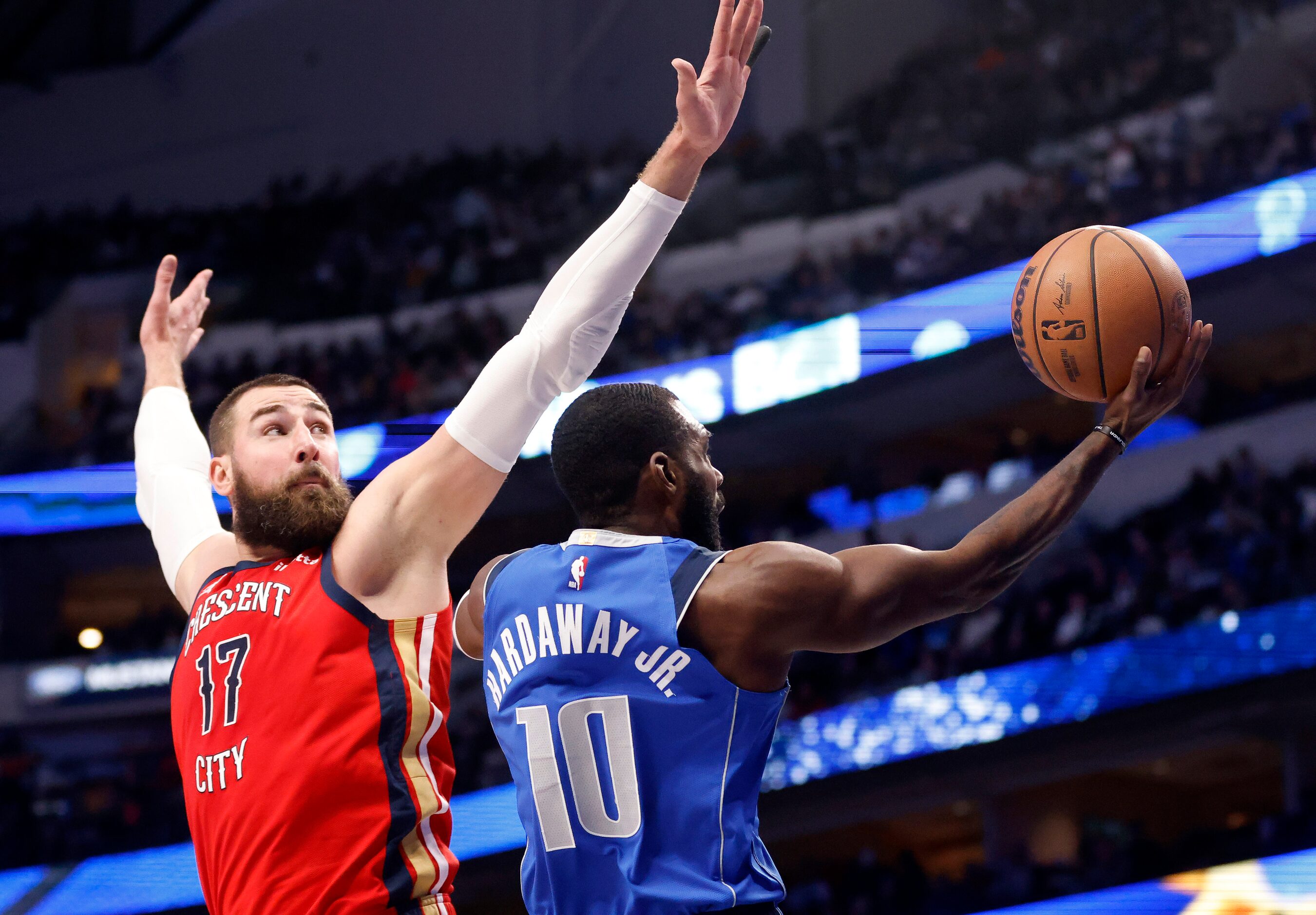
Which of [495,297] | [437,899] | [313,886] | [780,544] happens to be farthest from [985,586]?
[495,297]

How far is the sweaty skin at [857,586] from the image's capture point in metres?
1.97

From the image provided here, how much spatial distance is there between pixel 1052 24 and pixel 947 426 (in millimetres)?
5578

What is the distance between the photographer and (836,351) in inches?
451

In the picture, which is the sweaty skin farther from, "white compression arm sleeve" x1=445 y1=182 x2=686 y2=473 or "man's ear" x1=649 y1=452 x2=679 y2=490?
"white compression arm sleeve" x1=445 y1=182 x2=686 y2=473

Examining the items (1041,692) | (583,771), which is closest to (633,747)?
(583,771)

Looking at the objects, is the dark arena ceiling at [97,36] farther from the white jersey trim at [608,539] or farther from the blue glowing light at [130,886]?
the white jersey trim at [608,539]

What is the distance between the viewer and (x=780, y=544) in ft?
6.51

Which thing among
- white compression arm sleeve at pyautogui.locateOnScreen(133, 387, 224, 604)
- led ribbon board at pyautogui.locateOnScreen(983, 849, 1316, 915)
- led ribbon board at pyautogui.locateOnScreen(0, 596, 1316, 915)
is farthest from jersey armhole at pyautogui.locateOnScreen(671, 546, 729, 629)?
led ribbon board at pyautogui.locateOnScreen(983, 849, 1316, 915)

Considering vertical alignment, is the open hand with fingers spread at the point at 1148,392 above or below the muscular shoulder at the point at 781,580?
above

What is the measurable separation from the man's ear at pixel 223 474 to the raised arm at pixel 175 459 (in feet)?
0.68

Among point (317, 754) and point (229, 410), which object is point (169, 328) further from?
point (317, 754)

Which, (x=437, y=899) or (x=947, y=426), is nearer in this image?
(x=437, y=899)

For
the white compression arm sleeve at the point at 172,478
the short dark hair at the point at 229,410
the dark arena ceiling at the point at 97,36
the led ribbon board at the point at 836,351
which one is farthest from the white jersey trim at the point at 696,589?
the dark arena ceiling at the point at 97,36

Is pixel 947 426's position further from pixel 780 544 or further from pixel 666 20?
pixel 780 544
